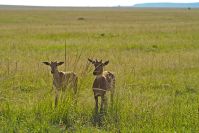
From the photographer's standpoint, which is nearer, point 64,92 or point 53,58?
point 64,92

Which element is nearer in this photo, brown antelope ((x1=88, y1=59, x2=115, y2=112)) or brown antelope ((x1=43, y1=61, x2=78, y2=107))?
brown antelope ((x1=88, y1=59, x2=115, y2=112))

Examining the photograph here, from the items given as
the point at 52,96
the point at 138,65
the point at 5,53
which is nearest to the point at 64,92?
the point at 52,96

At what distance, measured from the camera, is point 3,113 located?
21.6ft

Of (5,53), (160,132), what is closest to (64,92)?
(160,132)

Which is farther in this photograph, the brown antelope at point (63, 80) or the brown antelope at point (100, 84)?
the brown antelope at point (63, 80)

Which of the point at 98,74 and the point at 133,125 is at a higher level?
A: the point at 98,74

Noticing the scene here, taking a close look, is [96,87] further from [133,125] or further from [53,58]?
[53,58]

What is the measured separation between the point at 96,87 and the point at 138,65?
6.59m

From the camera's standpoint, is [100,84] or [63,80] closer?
[100,84]

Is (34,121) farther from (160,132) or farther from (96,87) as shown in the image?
(160,132)

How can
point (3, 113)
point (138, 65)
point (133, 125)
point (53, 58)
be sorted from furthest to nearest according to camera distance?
point (53, 58) → point (138, 65) → point (3, 113) → point (133, 125)

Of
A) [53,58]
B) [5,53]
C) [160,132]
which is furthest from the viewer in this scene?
[5,53]

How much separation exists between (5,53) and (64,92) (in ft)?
33.9

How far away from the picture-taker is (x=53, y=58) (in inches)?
591
